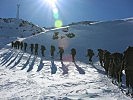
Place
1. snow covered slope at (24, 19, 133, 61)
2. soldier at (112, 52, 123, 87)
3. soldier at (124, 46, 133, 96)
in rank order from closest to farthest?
soldier at (124, 46, 133, 96)
soldier at (112, 52, 123, 87)
snow covered slope at (24, 19, 133, 61)

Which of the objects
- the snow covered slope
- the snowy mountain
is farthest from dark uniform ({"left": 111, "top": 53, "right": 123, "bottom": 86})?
the snowy mountain

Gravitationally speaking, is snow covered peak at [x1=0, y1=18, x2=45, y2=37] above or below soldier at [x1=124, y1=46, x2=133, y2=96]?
above

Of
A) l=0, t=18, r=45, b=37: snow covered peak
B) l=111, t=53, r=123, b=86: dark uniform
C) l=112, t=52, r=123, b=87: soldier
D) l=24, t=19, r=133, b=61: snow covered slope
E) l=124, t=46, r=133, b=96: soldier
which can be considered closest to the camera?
l=124, t=46, r=133, b=96: soldier

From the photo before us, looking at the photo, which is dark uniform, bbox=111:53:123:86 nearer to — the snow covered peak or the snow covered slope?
the snow covered slope

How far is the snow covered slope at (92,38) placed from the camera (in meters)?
42.4

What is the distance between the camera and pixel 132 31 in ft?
169

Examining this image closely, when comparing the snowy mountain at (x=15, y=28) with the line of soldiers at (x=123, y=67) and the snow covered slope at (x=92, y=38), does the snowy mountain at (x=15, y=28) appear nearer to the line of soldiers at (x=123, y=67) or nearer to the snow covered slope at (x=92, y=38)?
the snow covered slope at (x=92, y=38)

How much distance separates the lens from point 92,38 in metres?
48.1

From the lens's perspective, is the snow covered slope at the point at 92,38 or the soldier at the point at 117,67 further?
the snow covered slope at the point at 92,38

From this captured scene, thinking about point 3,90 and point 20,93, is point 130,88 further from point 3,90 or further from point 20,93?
point 3,90

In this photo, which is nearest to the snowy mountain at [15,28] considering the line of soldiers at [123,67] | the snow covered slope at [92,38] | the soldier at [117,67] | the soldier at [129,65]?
the snow covered slope at [92,38]

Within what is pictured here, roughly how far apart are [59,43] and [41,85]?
29.3m

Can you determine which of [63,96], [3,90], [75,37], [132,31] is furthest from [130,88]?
[132,31]

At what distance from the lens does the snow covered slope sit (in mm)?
42438
